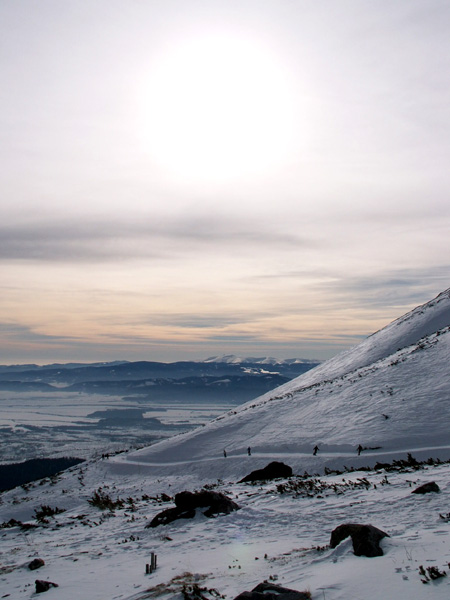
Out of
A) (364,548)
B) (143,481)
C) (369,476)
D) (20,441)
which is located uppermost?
(364,548)

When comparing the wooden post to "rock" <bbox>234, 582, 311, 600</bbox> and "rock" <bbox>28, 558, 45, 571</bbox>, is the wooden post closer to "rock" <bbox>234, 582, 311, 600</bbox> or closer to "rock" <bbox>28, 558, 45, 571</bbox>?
"rock" <bbox>28, 558, 45, 571</bbox>

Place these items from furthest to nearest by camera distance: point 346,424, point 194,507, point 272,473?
point 346,424
point 272,473
point 194,507

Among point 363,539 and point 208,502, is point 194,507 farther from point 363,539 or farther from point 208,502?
point 363,539

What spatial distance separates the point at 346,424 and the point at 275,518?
2145 centimetres

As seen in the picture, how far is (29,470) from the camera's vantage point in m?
101

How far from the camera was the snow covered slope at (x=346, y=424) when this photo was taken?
29078 millimetres

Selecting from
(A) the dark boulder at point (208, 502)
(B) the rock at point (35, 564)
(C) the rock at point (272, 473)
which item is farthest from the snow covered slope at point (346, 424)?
(B) the rock at point (35, 564)

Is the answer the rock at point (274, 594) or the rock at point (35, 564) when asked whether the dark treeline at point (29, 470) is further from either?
the rock at point (274, 594)

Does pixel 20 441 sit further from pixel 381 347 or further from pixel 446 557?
pixel 446 557

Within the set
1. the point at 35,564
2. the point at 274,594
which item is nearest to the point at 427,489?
the point at 274,594

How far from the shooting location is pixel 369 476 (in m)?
17.8

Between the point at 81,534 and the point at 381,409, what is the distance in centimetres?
2559

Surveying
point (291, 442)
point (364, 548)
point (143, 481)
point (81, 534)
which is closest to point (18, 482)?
point (143, 481)

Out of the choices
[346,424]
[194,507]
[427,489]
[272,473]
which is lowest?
[272,473]
